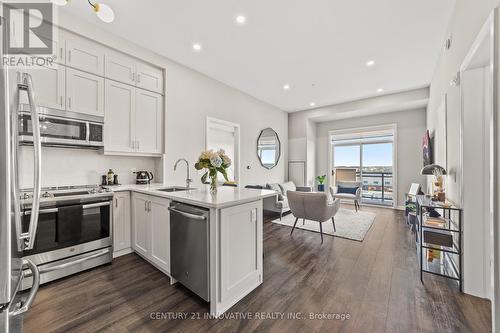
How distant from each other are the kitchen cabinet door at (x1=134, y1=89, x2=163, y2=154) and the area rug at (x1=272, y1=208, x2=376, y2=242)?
2.91 meters

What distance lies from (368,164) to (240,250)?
605 cm

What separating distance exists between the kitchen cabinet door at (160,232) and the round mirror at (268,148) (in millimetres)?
3646

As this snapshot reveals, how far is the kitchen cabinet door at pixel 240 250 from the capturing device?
167cm

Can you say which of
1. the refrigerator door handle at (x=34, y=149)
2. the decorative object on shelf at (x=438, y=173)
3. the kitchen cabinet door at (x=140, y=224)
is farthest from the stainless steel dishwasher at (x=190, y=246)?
the decorative object on shelf at (x=438, y=173)

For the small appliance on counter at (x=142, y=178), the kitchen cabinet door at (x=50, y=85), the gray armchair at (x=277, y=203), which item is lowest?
the gray armchair at (x=277, y=203)

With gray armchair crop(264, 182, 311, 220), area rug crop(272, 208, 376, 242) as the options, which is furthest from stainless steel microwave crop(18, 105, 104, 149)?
area rug crop(272, 208, 376, 242)

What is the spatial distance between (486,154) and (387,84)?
340 centimetres

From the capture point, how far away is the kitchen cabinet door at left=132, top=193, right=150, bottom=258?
2.44 m

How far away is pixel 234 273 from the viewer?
1.77 metres

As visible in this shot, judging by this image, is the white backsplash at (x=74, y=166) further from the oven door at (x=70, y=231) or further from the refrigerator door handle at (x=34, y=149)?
the refrigerator door handle at (x=34, y=149)

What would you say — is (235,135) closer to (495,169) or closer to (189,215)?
(189,215)

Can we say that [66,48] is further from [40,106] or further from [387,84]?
[387,84]

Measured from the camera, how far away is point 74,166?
105 inches

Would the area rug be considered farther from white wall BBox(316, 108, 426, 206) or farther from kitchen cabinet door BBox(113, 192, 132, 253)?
kitchen cabinet door BBox(113, 192, 132, 253)
